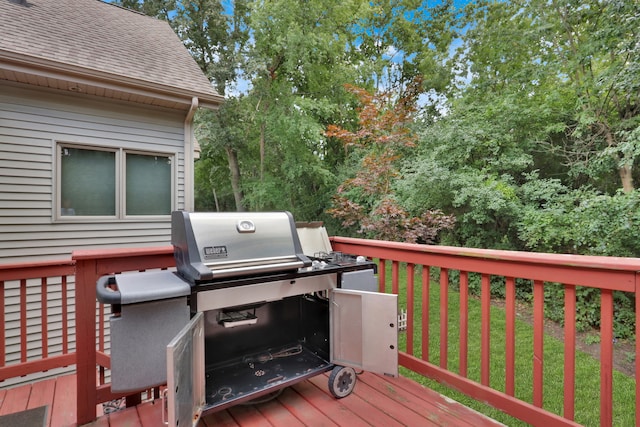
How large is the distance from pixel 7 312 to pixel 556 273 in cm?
534

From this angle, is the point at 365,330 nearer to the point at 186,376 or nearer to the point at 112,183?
the point at 186,376

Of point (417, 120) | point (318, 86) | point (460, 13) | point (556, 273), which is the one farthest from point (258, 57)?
point (556, 273)

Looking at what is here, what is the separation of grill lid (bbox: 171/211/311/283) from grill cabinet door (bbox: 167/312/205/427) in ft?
0.82

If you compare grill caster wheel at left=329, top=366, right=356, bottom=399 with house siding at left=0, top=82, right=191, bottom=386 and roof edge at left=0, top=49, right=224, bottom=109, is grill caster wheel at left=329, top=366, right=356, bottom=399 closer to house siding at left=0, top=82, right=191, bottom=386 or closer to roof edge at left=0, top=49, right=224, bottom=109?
house siding at left=0, top=82, right=191, bottom=386

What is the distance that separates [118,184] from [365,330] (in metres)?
4.05

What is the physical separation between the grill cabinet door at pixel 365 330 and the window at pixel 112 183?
3656mm

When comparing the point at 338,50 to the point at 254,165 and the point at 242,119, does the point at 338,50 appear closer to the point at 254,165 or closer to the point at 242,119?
the point at 242,119

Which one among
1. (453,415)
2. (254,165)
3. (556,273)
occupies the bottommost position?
(453,415)

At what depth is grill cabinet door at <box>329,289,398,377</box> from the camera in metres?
1.81

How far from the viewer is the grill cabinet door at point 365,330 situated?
1.81 meters

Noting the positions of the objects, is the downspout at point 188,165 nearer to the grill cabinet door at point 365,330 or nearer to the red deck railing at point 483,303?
the red deck railing at point 483,303

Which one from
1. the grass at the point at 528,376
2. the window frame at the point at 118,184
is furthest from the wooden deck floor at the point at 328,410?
the window frame at the point at 118,184

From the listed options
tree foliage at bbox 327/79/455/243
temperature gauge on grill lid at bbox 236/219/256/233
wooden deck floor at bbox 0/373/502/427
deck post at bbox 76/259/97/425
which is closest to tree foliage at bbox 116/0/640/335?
tree foliage at bbox 327/79/455/243

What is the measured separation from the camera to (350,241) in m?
2.75
